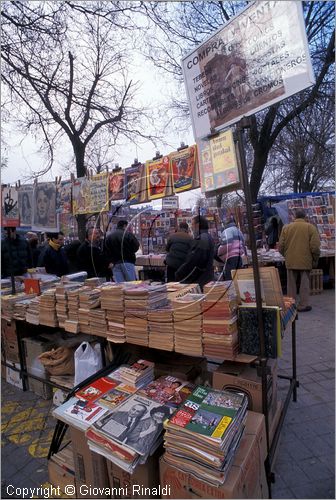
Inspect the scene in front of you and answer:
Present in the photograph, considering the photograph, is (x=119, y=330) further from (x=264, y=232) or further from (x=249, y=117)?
(x=264, y=232)

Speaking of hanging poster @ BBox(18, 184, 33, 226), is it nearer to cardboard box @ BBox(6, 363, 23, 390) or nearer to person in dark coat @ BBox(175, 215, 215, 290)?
cardboard box @ BBox(6, 363, 23, 390)

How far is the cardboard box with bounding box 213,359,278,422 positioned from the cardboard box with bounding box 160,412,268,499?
16 cm

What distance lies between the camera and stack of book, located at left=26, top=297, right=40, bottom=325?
305 centimetres

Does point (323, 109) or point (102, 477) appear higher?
point (323, 109)

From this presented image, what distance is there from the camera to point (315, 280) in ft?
22.6

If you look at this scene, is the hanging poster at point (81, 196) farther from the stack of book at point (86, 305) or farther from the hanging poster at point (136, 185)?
the stack of book at point (86, 305)

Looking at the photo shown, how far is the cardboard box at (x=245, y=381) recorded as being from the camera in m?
1.99

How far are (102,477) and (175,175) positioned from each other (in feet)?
7.08

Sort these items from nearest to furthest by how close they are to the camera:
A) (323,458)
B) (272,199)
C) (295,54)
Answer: (295,54) < (323,458) < (272,199)

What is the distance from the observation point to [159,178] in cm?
271

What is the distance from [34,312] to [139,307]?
56.7 inches

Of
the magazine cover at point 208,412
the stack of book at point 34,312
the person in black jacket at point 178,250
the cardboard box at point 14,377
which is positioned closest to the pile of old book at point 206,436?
the magazine cover at point 208,412

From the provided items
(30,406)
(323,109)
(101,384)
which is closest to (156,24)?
(101,384)

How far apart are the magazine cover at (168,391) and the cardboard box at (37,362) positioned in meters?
1.63
